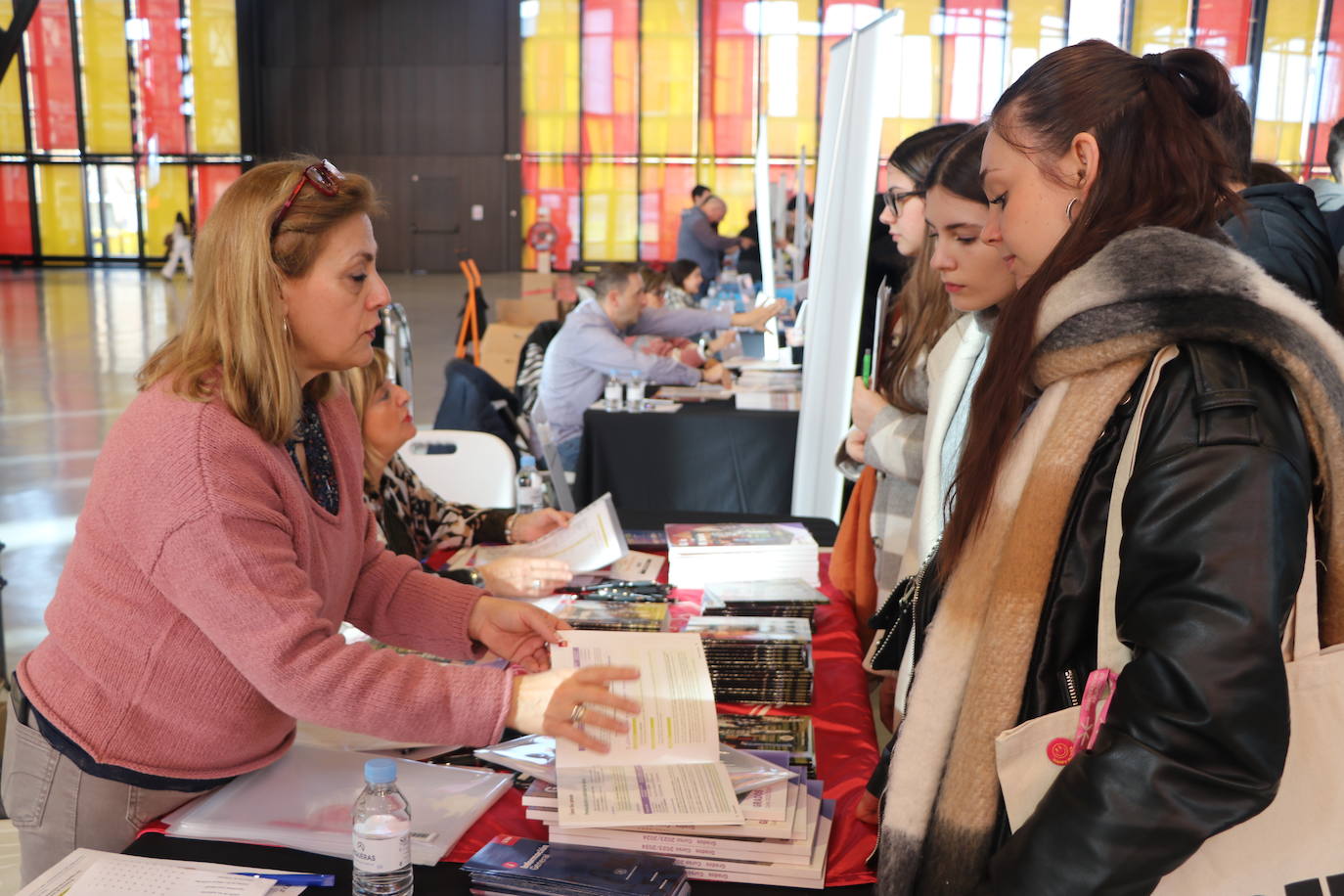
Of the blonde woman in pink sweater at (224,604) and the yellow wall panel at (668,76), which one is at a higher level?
the yellow wall panel at (668,76)

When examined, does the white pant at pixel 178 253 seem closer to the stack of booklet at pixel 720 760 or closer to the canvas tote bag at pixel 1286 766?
the stack of booklet at pixel 720 760

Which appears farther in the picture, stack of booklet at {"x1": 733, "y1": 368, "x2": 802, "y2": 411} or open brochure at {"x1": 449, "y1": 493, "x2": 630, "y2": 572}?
stack of booklet at {"x1": 733, "y1": 368, "x2": 802, "y2": 411}

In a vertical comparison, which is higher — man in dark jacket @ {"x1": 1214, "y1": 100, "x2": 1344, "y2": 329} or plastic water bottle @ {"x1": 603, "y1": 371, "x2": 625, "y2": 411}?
man in dark jacket @ {"x1": 1214, "y1": 100, "x2": 1344, "y2": 329}

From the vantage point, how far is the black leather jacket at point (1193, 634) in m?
0.89

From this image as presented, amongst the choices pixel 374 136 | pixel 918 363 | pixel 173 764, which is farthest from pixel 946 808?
pixel 374 136

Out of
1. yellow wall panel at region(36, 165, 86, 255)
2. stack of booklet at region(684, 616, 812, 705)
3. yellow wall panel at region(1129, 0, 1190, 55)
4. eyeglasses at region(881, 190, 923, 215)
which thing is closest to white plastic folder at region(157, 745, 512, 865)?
stack of booklet at region(684, 616, 812, 705)

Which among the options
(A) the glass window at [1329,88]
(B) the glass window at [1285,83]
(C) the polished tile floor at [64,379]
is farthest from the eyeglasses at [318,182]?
(A) the glass window at [1329,88]

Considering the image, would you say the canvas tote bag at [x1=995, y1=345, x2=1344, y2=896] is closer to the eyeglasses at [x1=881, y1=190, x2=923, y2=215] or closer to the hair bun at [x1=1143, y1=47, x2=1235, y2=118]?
the hair bun at [x1=1143, y1=47, x2=1235, y2=118]

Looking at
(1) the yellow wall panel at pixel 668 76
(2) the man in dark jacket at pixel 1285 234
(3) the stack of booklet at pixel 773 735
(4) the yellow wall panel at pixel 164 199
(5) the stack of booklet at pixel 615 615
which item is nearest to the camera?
(3) the stack of booklet at pixel 773 735

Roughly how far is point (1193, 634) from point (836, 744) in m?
0.68

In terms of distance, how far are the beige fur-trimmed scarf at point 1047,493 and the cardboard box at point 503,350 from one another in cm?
637

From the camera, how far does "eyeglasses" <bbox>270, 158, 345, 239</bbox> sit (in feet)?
4.33

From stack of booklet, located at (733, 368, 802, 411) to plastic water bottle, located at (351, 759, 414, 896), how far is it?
11.0ft

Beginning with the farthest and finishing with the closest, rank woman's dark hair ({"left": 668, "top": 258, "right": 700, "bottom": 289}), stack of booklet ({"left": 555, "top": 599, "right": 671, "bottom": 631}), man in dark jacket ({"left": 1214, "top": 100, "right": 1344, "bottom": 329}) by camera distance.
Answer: woman's dark hair ({"left": 668, "top": 258, "right": 700, "bottom": 289}) → stack of booklet ({"left": 555, "top": 599, "right": 671, "bottom": 631}) → man in dark jacket ({"left": 1214, "top": 100, "right": 1344, "bottom": 329})
